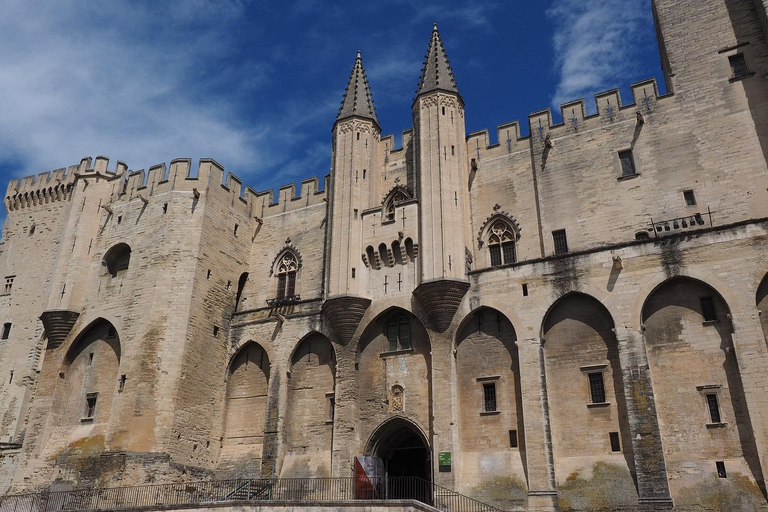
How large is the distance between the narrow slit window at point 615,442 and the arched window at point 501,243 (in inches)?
305

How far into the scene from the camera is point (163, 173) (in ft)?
98.1

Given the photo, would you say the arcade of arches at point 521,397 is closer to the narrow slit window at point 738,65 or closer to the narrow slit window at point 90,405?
the narrow slit window at point 90,405

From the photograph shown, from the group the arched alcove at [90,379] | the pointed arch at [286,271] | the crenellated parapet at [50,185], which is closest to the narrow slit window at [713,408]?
the pointed arch at [286,271]

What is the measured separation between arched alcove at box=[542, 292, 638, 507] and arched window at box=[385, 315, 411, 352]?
514 cm

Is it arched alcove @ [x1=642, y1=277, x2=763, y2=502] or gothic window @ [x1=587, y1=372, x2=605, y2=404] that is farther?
gothic window @ [x1=587, y1=372, x2=605, y2=404]

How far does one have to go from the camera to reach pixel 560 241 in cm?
2442

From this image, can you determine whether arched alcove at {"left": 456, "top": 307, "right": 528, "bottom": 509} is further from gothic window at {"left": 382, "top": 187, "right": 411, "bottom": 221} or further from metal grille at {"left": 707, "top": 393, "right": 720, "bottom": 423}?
gothic window at {"left": 382, "top": 187, "right": 411, "bottom": 221}

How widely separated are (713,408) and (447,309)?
860 cm

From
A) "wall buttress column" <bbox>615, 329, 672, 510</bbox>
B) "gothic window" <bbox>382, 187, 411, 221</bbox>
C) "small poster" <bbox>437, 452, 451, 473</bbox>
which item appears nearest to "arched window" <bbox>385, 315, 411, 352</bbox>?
"small poster" <bbox>437, 452, 451, 473</bbox>

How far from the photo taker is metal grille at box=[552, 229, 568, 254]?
24203 mm

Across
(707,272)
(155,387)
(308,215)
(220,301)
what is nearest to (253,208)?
(308,215)

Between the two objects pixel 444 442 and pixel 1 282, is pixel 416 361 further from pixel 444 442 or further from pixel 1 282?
pixel 1 282

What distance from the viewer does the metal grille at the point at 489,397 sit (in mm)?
21844

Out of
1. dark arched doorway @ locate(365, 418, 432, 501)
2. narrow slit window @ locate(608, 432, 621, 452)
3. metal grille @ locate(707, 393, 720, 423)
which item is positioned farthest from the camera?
dark arched doorway @ locate(365, 418, 432, 501)
